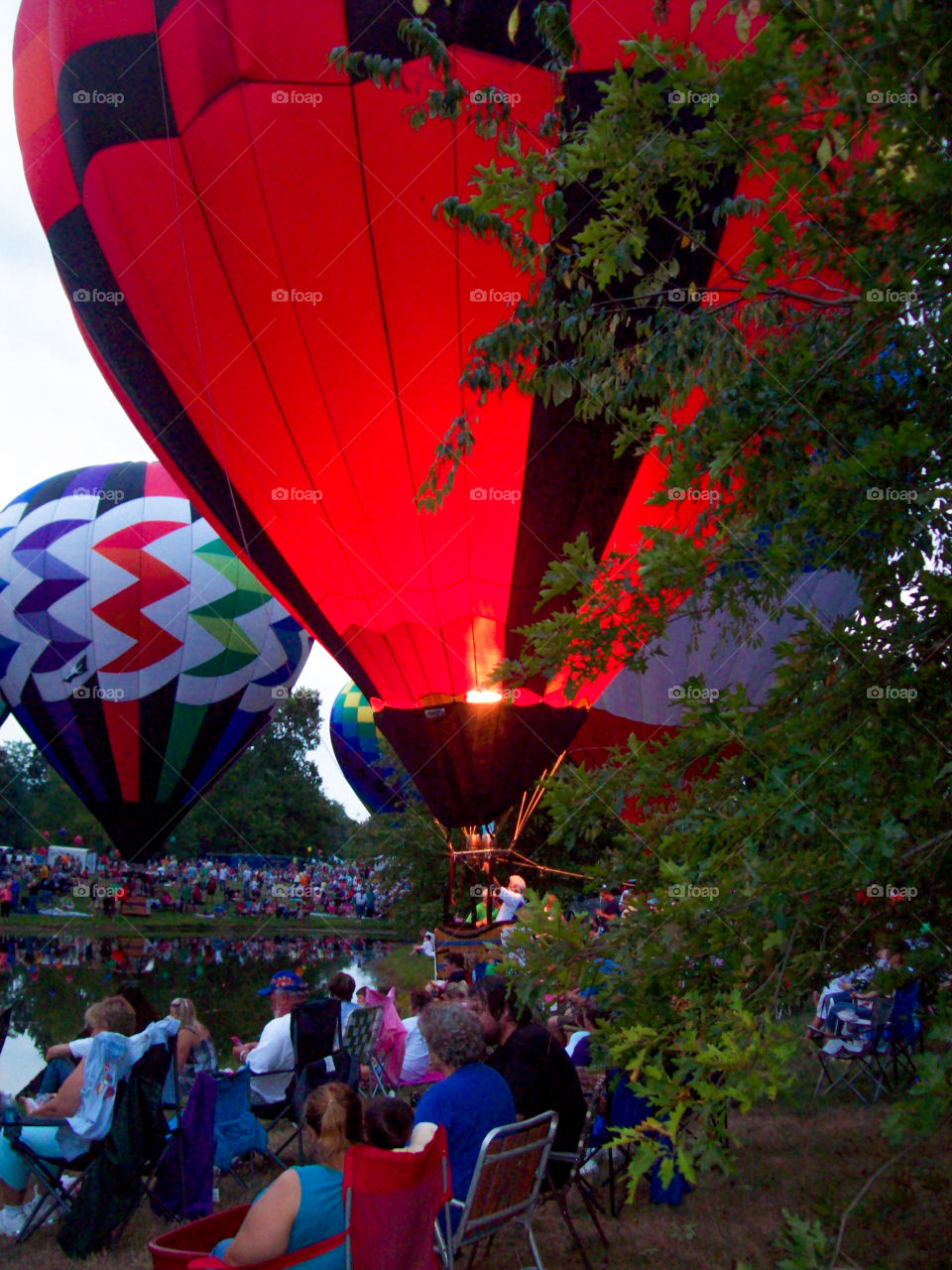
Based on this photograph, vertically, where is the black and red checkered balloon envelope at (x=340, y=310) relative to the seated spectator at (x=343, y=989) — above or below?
above

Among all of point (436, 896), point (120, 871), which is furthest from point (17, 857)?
point (436, 896)

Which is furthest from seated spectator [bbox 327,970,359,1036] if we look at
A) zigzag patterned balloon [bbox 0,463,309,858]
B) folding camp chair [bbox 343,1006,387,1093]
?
zigzag patterned balloon [bbox 0,463,309,858]

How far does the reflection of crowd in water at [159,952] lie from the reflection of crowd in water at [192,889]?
154 cm

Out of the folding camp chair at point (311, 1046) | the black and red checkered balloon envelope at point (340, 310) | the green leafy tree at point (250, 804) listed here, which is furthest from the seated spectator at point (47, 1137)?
the green leafy tree at point (250, 804)

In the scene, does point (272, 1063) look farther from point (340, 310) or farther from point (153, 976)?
point (153, 976)

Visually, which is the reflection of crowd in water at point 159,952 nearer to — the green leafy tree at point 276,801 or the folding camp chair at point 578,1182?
the folding camp chair at point 578,1182

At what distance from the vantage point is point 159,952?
17969 mm

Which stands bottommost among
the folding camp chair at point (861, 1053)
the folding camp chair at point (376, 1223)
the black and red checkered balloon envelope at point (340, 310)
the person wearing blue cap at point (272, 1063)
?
the folding camp chair at point (861, 1053)

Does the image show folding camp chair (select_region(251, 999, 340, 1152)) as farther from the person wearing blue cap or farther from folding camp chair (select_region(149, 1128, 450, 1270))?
folding camp chair (select_region(149, 1128, 450, 1270))

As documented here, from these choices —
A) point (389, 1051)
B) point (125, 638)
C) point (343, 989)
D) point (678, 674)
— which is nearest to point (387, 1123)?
point (343, 989)

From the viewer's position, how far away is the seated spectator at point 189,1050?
477 centimetres

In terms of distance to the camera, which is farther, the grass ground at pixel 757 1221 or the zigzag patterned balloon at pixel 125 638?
the zigzag patterned balloon at pixel 125 638

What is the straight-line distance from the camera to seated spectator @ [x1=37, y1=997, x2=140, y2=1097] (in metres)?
4.25

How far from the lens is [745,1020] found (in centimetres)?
186
